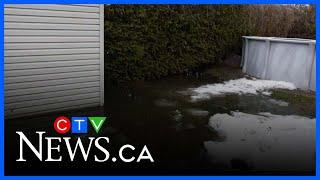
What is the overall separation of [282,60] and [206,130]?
4428mm

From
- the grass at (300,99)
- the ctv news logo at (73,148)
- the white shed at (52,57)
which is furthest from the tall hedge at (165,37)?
the ctv news logo at (73,148)

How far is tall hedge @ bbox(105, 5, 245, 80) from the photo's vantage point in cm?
828

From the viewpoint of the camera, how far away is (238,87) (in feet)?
27.4

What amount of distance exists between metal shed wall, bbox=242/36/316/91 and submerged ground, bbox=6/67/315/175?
526mm

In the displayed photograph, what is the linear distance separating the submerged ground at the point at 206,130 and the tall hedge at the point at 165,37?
896 millimetres

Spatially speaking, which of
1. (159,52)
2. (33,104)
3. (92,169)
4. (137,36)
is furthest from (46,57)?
(159,52)

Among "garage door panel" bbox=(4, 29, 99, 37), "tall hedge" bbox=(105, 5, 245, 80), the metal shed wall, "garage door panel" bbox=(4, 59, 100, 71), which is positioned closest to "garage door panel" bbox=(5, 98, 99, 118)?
"garage door panel" bbox=(4, 59, 100, 71)

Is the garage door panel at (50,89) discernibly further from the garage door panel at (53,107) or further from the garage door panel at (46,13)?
the garage door panel at (46,13)

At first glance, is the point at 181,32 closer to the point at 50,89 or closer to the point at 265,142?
the point at 50,89

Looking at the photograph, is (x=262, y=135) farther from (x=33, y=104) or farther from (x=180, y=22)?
(x=180, y=22)

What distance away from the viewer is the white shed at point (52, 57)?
208 inches

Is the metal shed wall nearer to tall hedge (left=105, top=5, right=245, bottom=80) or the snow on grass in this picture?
the snow on grass

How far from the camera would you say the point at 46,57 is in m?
5.57

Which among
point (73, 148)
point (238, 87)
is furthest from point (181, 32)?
point (73, 148)
